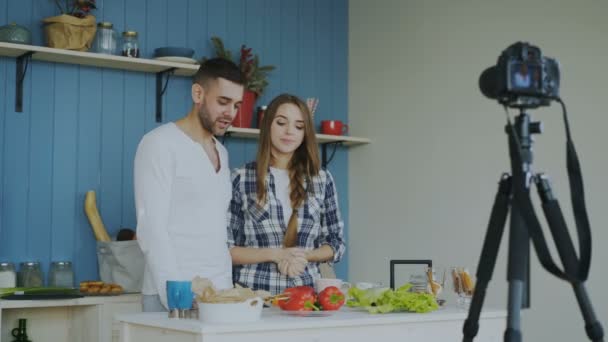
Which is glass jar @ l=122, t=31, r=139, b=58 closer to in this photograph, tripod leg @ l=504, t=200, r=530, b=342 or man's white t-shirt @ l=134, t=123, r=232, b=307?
man's white t-shirt @ l=134, t=123, r=232, b=307

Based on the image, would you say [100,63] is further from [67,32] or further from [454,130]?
[454,130]

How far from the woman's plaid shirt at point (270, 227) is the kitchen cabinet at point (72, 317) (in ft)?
2.65

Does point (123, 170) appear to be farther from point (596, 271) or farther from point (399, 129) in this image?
point (596, 271)

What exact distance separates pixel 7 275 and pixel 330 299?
171cm

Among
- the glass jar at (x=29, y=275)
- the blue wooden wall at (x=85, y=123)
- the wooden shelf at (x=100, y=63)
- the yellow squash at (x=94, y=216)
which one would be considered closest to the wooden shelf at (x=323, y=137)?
the wooden shelf at (x=100, y=63)

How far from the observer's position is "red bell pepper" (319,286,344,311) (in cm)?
222

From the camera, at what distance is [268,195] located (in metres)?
2.70

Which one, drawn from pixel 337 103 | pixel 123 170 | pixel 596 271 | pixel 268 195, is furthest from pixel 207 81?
pixel 337 103

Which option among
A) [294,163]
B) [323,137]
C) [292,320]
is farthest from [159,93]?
[292,320]

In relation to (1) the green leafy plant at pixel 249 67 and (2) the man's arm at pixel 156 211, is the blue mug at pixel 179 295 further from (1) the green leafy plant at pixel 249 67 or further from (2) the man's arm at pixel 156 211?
(1) the green leafy plant at pixel 249 67

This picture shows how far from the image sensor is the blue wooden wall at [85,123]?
358 centimetres

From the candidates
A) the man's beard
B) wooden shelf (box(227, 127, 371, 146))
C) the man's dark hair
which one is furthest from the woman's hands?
wooden shelf (box(227, 127, 371, 146))

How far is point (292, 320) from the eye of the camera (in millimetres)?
2014

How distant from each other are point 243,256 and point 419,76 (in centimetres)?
175
